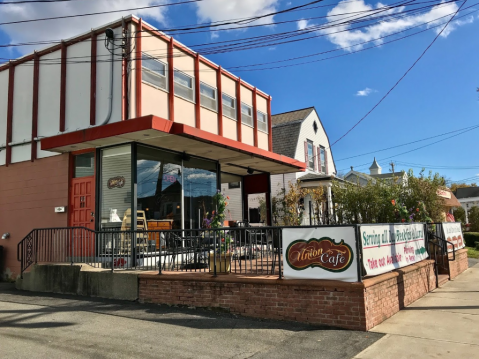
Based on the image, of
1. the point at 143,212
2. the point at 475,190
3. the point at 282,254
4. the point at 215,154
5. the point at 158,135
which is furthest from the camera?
the point at 475,190

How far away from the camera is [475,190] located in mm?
59750

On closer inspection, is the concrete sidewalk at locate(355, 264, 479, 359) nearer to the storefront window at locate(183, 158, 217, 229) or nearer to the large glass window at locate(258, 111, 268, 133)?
the storefront window at locate(183, 158, 217, 229)

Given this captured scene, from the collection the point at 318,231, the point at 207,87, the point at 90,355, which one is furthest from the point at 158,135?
the point at 90,355

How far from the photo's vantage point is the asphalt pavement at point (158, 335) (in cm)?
512

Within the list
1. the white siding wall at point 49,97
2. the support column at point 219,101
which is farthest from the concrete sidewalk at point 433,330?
the white siding wall at point 49,97

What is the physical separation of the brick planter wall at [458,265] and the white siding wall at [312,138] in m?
9.83

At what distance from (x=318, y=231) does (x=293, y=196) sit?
1178 centimetres

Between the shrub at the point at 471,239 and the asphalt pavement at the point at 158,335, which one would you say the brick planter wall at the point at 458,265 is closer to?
the asphalt pavement at the point at 158,335

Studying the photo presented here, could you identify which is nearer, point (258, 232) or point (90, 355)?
point (90, 355)

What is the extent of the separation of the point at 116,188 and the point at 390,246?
6795 millimetres

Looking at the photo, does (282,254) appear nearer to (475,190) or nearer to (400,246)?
(400,246)

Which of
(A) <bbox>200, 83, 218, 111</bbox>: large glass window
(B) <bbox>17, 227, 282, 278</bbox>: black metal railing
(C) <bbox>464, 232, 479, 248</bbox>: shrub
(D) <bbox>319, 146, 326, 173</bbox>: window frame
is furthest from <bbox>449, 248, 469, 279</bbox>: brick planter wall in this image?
(C) <bbox>464, 232, 479, 248</bbox>: shrub

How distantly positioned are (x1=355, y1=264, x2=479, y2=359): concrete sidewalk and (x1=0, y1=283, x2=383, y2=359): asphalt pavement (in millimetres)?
306

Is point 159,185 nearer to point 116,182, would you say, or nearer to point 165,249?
point 116,182
